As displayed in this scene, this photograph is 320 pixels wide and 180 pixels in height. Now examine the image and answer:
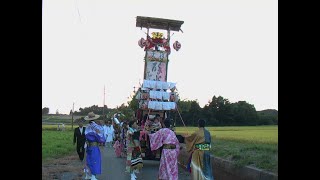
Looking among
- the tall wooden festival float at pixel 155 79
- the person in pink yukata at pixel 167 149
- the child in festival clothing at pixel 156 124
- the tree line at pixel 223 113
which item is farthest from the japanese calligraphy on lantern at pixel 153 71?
the tree line at pixel 223 113

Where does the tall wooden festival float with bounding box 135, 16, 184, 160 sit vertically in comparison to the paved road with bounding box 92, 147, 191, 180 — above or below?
above

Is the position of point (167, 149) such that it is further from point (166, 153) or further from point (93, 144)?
point (93, 144)

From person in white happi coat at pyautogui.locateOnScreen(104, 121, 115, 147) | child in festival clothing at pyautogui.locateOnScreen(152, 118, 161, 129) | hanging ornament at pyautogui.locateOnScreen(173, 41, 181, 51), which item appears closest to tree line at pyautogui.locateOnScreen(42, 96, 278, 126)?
person in white happi coat at pyautogui.locateOnScreen(104, 121, 115, 147)

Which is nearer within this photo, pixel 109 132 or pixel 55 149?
pixel 55 149

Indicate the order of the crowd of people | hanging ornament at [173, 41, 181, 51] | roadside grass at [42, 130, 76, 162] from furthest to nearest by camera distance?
roadside grass at [42, 130, 76, 162]
hanging ornament at [173, 41, 181, 51]
the crowd of people

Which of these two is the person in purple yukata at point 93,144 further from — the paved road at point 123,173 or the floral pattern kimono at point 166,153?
the floral pattern kimono at point 166,153

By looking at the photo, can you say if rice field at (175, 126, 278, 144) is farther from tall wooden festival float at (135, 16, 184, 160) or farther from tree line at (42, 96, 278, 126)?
tree line at (42, 96, 278, 126)

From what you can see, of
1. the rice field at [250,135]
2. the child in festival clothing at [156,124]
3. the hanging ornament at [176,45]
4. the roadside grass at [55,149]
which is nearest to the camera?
the child in festival clothing at [156,124]

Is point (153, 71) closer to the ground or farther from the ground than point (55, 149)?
farther from the ground

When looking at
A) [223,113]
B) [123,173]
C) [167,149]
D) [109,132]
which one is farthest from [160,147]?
[223,113]

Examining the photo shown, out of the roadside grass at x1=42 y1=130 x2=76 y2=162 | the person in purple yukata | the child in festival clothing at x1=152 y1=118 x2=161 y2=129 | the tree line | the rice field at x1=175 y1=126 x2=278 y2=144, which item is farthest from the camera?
the tree line

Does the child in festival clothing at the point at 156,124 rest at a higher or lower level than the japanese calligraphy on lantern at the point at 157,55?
lower
